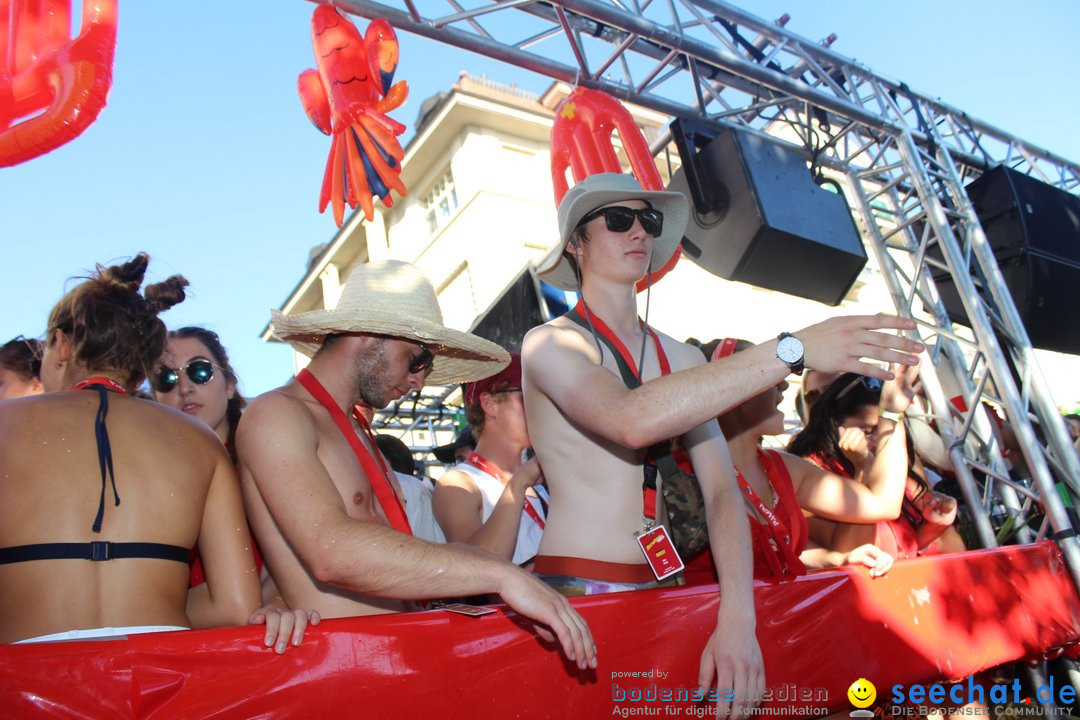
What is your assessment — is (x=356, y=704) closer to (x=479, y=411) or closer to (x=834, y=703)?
(x=834, y=703)

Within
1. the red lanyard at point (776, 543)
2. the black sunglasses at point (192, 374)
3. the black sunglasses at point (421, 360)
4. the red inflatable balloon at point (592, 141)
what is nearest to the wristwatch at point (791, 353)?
the red lanyard at point (776, 543)

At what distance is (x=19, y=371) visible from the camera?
329cm

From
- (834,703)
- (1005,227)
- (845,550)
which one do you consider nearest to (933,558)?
(834,703)

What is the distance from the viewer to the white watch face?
1680 millimetres

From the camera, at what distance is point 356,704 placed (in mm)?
1479

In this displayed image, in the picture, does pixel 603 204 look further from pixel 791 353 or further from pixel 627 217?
pixel 791 353

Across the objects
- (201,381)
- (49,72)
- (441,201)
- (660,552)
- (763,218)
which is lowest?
(660,552)

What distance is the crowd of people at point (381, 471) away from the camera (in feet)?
5.47

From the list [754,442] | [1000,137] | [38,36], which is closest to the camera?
[38,36]

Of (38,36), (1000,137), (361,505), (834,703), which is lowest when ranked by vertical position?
(834,703)

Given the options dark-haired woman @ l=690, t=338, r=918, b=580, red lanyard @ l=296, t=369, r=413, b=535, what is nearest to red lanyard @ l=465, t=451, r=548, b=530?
dark-haired woman @ l=690, t=338, r=918, b=580

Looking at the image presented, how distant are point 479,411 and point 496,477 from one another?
47 centimetres

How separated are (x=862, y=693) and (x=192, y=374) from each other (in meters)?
2.80

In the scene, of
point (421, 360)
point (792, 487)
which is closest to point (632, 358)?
point (421, 360)
